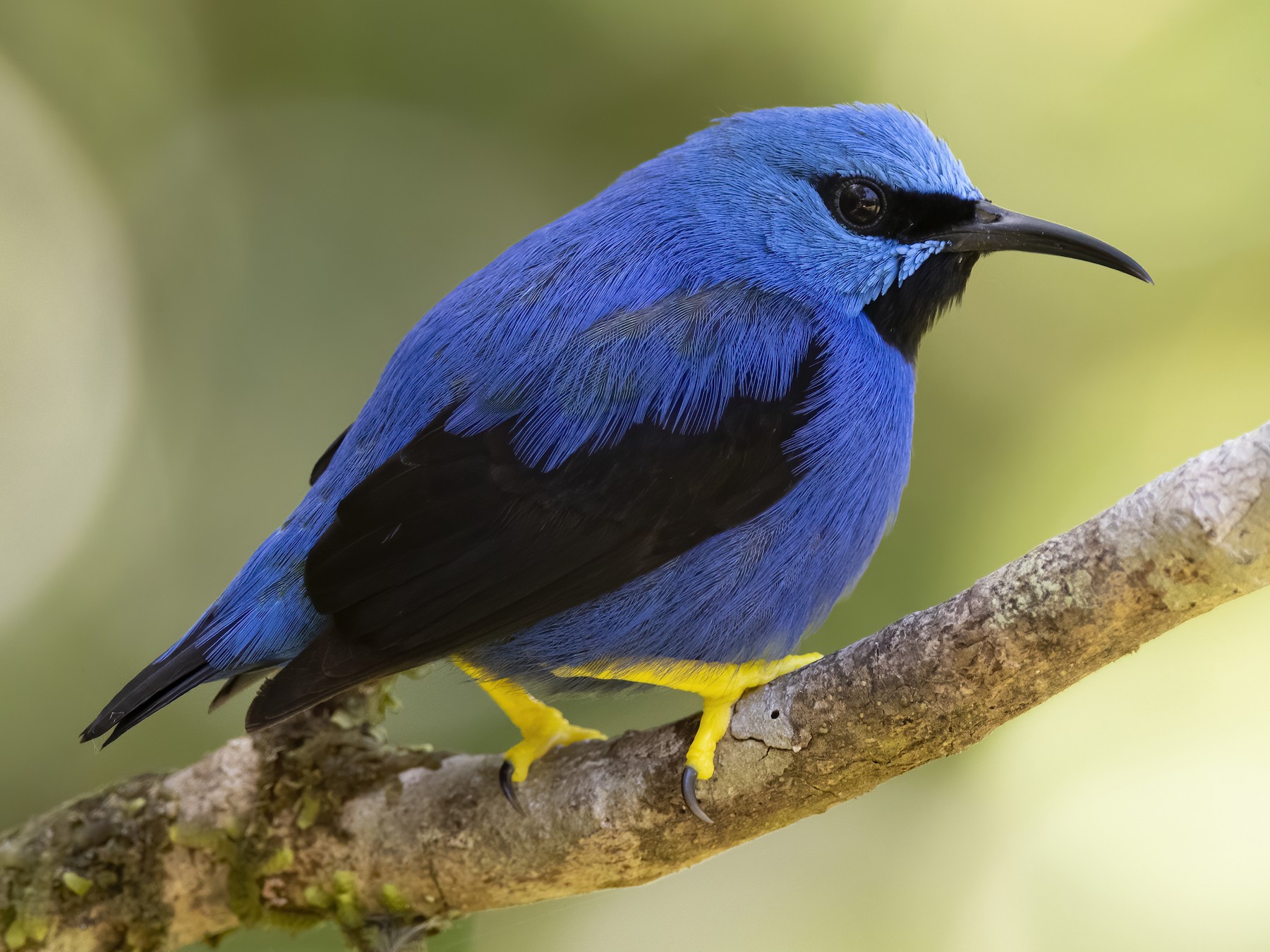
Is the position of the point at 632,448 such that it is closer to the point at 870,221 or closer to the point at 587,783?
the point at 587,783

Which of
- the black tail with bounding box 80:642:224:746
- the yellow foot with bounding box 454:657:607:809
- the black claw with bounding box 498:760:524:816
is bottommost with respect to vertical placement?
the black claw with bounding box 498:760:524:816

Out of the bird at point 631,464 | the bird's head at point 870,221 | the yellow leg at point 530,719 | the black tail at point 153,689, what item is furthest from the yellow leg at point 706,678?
the bird's head at point 870,221

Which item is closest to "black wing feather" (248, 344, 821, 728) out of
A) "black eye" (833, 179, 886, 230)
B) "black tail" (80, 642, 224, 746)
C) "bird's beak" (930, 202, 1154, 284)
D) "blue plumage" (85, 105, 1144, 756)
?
"blue plumage" (85, 105, 1144, 756)

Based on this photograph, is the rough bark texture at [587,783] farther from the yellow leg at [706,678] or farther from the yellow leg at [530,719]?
the yellow leg at [530,719]

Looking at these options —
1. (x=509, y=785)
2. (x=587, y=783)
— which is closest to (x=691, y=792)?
(x=587, y=783)

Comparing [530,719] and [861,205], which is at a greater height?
[861,205]

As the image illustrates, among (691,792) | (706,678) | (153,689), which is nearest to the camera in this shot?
(691,792)

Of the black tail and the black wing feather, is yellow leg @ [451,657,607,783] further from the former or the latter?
the black tail
